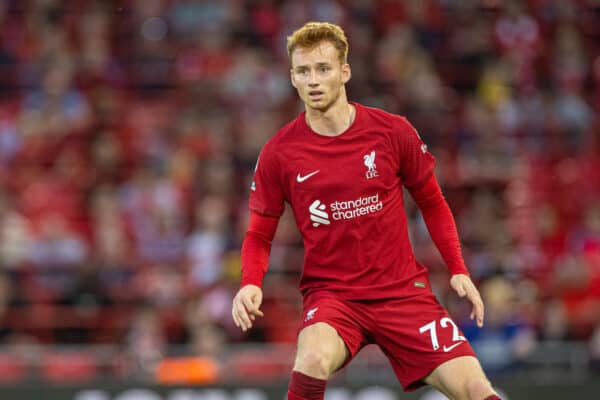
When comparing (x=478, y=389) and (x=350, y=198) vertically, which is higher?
(x=350, y=198)

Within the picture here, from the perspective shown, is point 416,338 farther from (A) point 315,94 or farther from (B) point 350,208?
(A) point 315,94

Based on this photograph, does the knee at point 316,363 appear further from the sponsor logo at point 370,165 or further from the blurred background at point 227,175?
the blurred background at point 227,175

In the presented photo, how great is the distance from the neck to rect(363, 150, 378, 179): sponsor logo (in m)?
0.18

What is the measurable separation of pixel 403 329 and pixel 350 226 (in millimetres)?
534

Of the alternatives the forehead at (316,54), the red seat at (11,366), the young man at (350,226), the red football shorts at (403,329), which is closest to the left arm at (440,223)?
the young man at (350,226)

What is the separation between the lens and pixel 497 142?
42.1ft

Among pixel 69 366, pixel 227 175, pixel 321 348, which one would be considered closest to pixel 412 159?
pixel 321 348

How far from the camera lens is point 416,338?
18.3 ft

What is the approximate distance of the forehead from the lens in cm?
553

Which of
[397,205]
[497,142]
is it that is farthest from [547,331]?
[397,205]

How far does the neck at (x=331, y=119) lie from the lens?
223 inches

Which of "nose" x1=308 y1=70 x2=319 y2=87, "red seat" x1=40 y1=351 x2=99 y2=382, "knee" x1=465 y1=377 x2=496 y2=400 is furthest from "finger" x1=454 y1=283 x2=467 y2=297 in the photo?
"red seat" x1=40 y1=351 x2=99 y2=382

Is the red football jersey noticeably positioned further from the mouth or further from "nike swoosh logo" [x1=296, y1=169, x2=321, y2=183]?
the mouth

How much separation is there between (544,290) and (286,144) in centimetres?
620
